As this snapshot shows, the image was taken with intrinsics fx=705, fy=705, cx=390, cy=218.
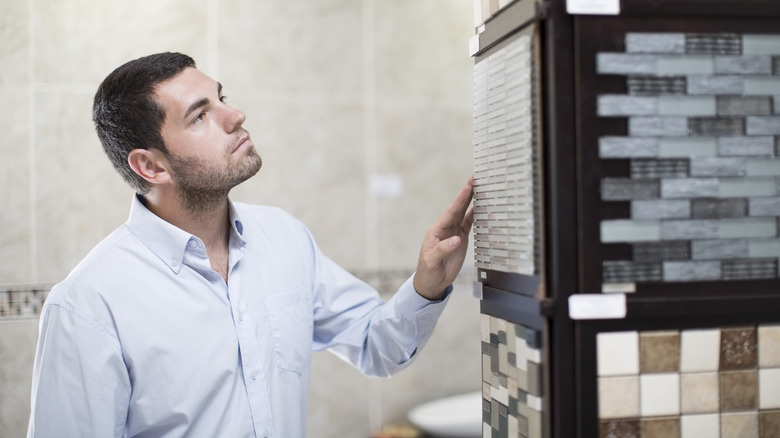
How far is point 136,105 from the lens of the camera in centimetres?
149

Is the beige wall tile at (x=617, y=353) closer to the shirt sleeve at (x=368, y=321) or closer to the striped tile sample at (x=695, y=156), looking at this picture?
the striped tile sample at (x=695, y=156)

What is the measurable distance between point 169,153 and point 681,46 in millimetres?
1037

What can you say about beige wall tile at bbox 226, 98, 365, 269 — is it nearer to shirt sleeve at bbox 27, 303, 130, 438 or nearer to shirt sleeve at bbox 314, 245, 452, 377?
shirt sleeve at bbox 314, 245, 452, 377

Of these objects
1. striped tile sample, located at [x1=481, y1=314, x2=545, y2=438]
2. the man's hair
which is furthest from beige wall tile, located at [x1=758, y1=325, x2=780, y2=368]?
the man's hair

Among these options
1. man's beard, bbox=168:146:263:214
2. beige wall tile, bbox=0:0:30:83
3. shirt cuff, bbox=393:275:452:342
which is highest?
beige wall tile, bbox=0:0:30:83

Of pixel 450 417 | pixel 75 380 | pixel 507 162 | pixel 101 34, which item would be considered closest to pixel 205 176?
pixel 75 380

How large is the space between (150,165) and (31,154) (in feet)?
4.31

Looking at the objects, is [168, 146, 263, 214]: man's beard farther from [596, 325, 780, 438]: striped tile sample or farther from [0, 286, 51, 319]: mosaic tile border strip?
[0, 286, 51, 319]: mosaic tile border strip

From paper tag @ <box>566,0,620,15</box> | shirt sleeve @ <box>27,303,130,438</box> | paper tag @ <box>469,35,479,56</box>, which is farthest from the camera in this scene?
shirt sleeve @ <box>27,303,130,438</box>

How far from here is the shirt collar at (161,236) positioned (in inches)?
56.7

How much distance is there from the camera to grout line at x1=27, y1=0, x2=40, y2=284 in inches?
102

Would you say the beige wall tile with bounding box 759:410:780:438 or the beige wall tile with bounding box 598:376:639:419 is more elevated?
the beige wall tile with bounding box 598:376:639:419

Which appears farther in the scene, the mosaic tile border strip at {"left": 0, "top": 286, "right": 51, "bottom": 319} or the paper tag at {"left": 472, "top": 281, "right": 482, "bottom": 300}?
the mosaic tile border strip at {"left": 0, "top": 286, "right": 51, "bottom": 319}

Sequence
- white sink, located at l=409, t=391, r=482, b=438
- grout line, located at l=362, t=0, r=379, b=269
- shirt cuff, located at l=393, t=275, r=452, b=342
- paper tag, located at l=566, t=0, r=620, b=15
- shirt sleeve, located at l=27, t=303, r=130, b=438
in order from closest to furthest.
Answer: paper tag, located at l=566, t=0, r=620, b=15, shirt sleeve, located at l=27, t=303, r=130, b=438, shirt cuff, located at l=393, t=275, r=452, b=342, white sink, located at l=409, t=391, r=482, b=438, grout line, located at l=362, t=0, r=379, b=269
